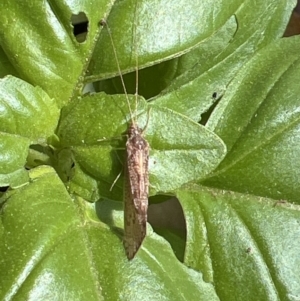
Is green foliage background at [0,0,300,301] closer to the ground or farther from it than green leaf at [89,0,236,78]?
closer to the ground

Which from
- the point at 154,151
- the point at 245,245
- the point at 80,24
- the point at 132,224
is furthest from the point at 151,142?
the point at 80,24

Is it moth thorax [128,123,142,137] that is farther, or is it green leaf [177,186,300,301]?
green leaf [177,186,300,301]

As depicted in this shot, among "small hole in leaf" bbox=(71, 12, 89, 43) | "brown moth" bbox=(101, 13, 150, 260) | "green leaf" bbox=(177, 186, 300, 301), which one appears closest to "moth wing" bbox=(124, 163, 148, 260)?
"brown moth" bbox=(101, 13, 150, 260)

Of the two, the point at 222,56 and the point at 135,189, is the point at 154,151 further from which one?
the point at 222,56

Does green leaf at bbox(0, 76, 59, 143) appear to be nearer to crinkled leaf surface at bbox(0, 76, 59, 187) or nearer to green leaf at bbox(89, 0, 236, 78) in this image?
crinkled leaf surface at bbox(0, 76, 59, 187)

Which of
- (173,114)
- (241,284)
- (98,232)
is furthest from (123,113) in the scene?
(241,284)

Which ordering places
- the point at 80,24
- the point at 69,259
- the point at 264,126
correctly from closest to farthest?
the point at 69,259
the point at 264,126
the point at 80,24
